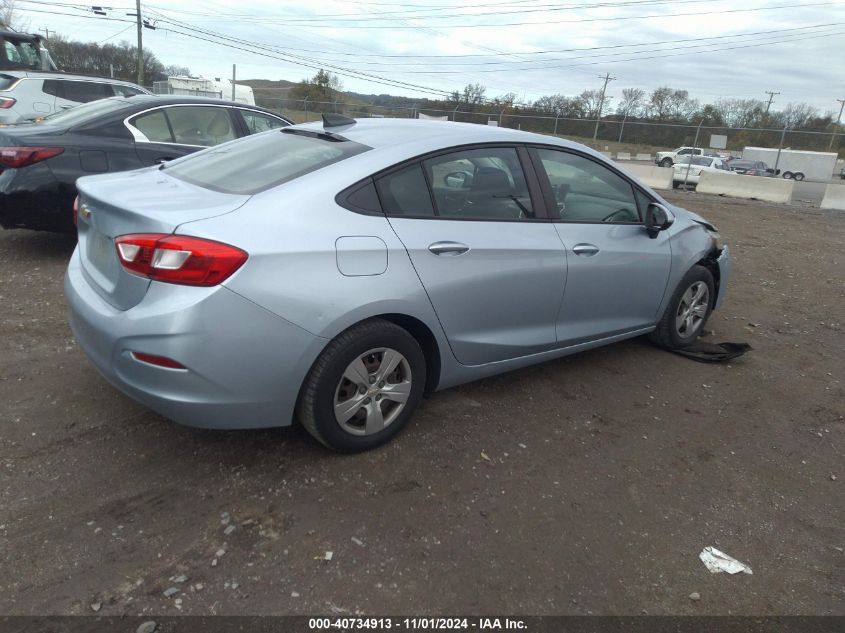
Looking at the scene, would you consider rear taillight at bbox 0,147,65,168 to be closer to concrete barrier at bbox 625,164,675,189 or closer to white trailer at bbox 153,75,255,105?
concrete barrier at bbox 625,164,675,189

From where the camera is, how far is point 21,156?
17.1ft

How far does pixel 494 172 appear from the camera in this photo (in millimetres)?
3518

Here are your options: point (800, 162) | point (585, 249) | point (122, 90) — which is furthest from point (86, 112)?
point (800, 162)

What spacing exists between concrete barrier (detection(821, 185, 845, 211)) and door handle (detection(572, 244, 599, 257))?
17.2 m

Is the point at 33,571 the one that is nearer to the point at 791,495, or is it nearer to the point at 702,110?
the point at 791,495

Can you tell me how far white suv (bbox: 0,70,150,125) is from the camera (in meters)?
11.3

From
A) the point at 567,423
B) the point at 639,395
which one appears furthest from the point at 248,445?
the point at 639,395

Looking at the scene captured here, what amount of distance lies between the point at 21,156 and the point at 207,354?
13.3 ft

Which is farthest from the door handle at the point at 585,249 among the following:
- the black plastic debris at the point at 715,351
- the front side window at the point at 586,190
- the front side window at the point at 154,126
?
the front side window at the point at 154,126

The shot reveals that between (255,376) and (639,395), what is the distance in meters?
2.61

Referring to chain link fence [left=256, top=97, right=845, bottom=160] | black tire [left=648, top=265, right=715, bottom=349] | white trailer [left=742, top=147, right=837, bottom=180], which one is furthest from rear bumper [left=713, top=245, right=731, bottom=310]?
white trailer [left=742, top=147, right=837, bottom=180]

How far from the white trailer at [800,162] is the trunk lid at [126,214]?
1716 inches

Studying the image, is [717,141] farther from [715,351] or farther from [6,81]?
[715,351]

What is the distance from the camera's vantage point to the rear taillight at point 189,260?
7.98ft
